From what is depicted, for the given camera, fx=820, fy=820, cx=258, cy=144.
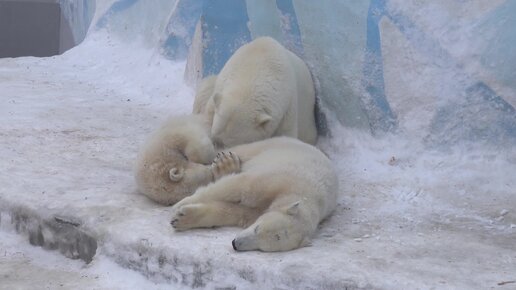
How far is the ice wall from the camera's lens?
15.1 feet

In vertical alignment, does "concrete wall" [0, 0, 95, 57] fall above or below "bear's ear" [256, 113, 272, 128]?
below

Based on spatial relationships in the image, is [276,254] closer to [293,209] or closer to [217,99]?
[293,209]

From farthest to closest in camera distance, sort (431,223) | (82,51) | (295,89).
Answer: (82,51), (295,89), (431,223)

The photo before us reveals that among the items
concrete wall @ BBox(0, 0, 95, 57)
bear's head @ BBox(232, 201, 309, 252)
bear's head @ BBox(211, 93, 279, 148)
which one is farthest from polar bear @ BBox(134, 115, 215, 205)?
concrete wall @ BBox(0, 0, 95, 57)

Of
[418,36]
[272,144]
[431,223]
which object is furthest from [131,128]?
[431,223]

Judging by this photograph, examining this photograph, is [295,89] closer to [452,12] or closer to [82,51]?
[452,12]

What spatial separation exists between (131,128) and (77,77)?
2142 mm

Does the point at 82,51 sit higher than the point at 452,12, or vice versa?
the point at 452,12

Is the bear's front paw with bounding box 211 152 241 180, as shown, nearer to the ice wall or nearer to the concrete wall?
the ice wall

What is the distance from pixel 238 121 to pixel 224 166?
549 millimetres

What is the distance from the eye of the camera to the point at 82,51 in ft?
28.1

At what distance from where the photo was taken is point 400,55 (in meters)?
5.01

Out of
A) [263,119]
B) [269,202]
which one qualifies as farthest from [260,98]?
A: [269,202]

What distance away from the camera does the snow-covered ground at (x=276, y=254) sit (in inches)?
132
